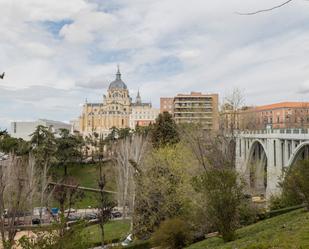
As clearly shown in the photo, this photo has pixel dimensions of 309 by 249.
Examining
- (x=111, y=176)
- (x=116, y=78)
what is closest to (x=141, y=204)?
(x=111, y=176)

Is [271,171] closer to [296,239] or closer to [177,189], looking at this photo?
[177,189]

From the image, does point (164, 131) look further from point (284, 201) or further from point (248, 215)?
point (248, 215)

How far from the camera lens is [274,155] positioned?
102 feet

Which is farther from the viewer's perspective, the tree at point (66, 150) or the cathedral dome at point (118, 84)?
the cathedral dome at point (118, 84)

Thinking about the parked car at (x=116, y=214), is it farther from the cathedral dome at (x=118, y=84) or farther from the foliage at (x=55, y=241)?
the cathedral dome at (x=118, y=84)

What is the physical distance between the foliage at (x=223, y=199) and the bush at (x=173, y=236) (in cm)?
229

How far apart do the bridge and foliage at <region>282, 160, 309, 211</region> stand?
5.51 m

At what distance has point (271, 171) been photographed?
3070 cm

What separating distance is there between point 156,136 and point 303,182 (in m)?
20.9

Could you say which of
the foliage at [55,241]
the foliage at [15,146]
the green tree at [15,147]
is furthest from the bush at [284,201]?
the green tree at [15,147]

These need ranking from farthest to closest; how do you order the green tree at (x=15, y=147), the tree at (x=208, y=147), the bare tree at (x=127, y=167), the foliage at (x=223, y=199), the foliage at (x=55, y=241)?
the green tree at (x=15, y=147) → the bare tree at (x=127, y=167) → the tree at (x=208, y=147) → the foliage at (x=223, y=199) → the foliage at (x=55, y=241)

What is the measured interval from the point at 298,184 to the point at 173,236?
5705mm

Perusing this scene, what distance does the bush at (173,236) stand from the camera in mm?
13906

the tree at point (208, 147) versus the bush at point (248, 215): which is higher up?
the tree at point (208, 147)
